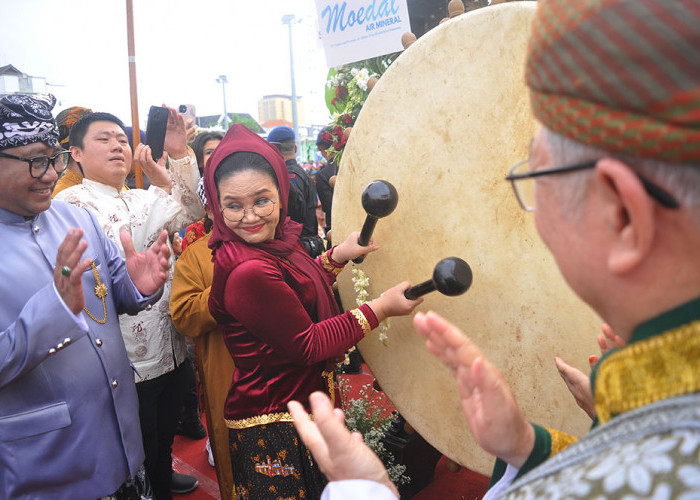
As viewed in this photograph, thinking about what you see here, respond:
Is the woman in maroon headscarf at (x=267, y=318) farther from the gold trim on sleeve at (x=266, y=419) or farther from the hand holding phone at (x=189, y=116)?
the hand holding phone at (x=189, y=116)

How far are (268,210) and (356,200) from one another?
12.3 inches

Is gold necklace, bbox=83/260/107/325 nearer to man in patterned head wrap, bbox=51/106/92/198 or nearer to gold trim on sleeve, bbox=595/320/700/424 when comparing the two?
man in patterned head wrap, bbox=51/106/92/198

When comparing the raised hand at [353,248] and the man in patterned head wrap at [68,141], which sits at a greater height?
the man in patterned head wrap at [68,141]

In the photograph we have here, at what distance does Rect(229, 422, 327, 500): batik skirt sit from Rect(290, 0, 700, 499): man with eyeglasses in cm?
115

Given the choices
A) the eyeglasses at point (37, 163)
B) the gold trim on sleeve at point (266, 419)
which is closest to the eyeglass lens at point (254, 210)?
the eyeglasses at point (37, 163)

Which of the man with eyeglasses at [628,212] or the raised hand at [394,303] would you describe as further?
the raised hand at [394,303]

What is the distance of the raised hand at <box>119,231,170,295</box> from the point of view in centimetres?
179

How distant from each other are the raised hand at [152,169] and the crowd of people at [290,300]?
1cm

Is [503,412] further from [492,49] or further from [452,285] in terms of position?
[492,49]

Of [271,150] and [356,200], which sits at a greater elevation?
[271,150]

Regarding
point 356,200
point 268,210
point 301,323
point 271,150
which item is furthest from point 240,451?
point 271,150

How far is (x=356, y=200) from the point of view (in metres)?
1.71

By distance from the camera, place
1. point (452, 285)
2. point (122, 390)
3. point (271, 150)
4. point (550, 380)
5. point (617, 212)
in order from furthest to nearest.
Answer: point (271, 150)
point (122, 390)
point (550, 380)
point (452, 285)
point (617, 212)

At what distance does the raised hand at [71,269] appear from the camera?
4.42ft
